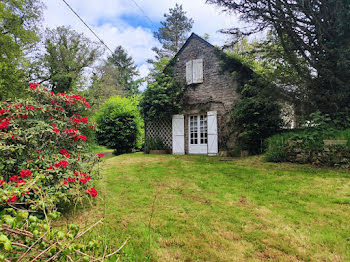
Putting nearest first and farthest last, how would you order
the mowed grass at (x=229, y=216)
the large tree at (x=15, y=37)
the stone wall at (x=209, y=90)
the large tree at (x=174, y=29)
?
the mowed grass at (x=229, y=216) → the stone wall at (x=209, y=90) → the large tree at (x=15, y=37) → the large tree at (x=174, y=29)

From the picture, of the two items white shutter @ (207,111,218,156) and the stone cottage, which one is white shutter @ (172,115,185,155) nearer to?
the stone cottage

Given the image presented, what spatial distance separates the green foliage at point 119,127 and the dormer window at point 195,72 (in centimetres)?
349

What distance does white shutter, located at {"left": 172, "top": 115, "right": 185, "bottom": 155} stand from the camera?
8484 mm

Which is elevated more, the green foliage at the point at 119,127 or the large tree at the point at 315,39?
the large tree at the point at 315,39

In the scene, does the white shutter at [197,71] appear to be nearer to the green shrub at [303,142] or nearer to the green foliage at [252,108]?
the green foliage at [252,108]

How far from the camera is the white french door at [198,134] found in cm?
828

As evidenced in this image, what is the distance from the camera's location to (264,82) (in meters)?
6.59

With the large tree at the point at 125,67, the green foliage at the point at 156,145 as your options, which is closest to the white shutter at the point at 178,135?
the green foliage at the point at 156,145

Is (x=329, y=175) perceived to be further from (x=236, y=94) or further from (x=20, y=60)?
(x=20, y=60)

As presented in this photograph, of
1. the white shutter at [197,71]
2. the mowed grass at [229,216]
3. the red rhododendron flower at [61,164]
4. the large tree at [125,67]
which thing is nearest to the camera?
the mowed grass at [229,216]

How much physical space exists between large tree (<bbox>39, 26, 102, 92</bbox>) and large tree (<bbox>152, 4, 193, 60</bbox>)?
7831 millimetres

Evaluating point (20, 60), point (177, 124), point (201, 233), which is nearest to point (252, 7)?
point (177, 124)

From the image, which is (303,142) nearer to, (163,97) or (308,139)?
(308,139)

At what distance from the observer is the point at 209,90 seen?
27.3 feet
